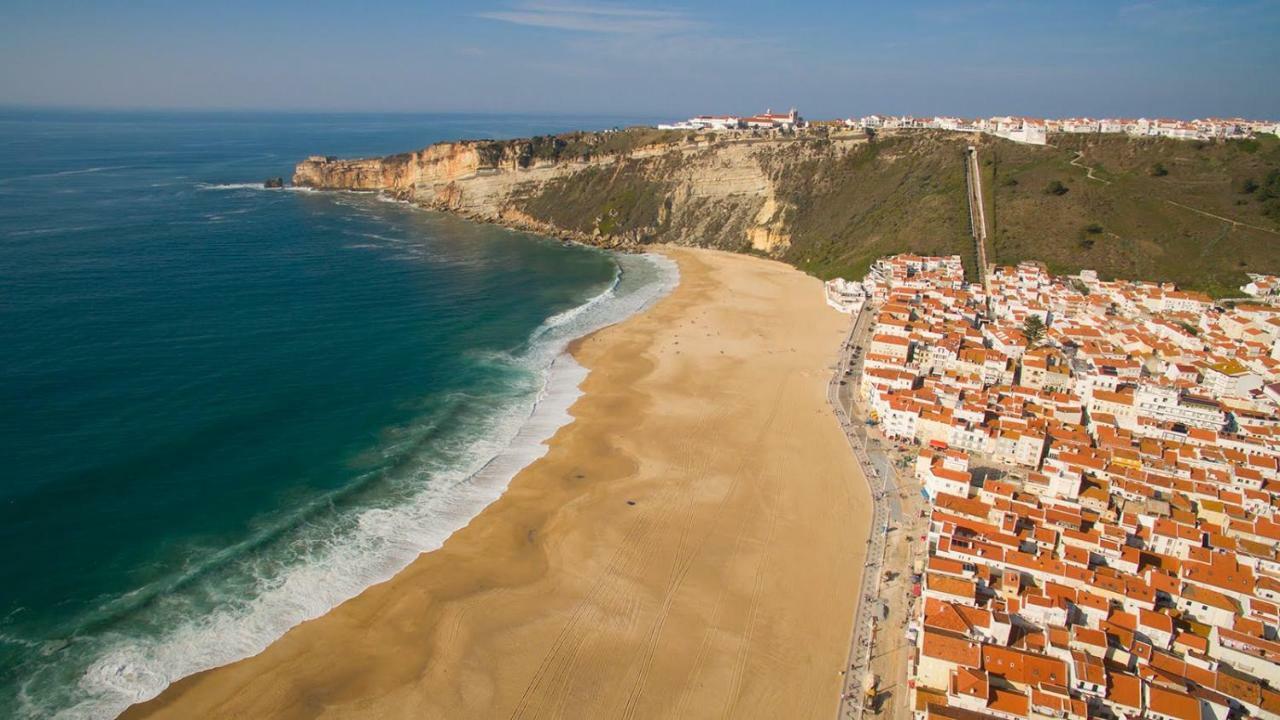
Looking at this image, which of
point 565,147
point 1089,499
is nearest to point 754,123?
point 565,147

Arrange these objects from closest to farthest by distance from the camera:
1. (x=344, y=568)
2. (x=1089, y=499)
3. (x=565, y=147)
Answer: (x=344, y=568), (x=1089, y=499), (x=565, y=147)

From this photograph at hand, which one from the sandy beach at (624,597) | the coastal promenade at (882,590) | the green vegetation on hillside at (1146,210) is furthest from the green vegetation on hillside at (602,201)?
the coastal promenade at (882,590)

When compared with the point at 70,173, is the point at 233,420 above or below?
below

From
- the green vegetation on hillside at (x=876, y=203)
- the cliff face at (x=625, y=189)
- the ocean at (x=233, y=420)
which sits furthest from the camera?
the cliff face at (x=625, y=189)

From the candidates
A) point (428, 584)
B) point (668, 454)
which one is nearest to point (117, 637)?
point (428, 584)

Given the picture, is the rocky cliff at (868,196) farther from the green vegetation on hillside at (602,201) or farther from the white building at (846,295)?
the white building at (846,295)

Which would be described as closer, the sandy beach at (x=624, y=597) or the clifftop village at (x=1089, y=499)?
the clifftop village at (x=1089, y=499)

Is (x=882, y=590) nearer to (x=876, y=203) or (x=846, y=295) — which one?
(x=846, y=295)

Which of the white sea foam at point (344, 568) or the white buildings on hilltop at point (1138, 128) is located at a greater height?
the white buildings on hilltop at point (1138, 128)
